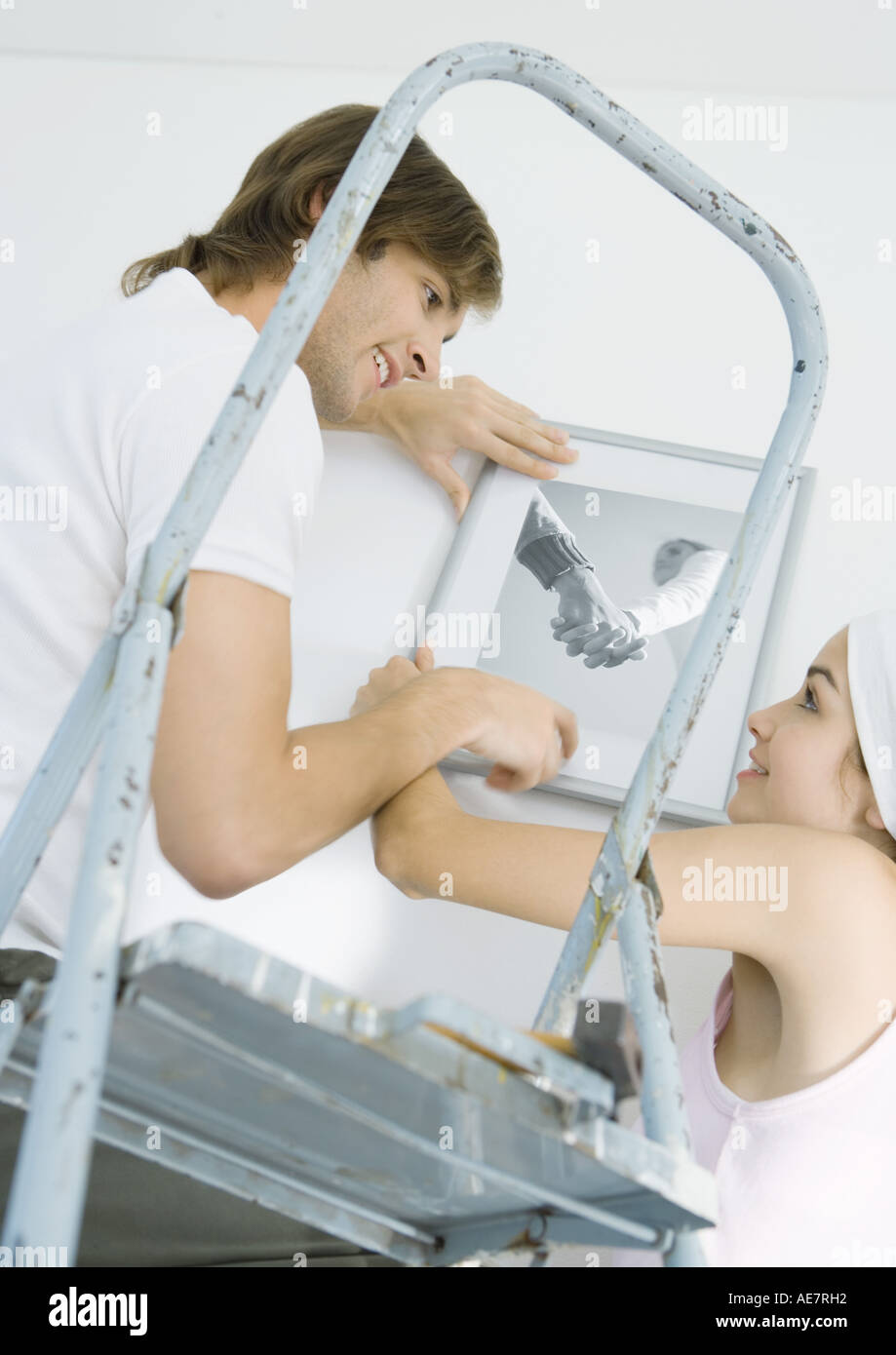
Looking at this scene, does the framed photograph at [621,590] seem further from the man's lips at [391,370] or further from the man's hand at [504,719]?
the man's lips at [391,370]

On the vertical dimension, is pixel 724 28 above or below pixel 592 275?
above

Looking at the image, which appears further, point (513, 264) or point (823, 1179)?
point (513, 264)

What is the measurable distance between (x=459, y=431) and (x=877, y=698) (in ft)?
2.26

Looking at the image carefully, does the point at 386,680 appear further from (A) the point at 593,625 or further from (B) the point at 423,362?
(B) the point at 423,362

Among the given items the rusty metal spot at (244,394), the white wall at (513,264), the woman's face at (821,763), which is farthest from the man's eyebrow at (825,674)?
the rusty metal spot at (244,394)

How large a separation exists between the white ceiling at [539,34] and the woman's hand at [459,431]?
37.7 inches

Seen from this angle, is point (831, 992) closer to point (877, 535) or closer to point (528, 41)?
point (877, 535)

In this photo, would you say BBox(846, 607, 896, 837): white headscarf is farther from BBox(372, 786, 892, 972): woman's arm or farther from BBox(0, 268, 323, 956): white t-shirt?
BBox(0, 268, 323, 956): white t-shirt

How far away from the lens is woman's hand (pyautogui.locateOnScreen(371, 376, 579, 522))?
1.50 m

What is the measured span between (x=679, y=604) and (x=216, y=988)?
3.43 feet

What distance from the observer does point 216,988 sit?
431 millimetres

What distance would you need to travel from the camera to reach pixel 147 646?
1.68 feet

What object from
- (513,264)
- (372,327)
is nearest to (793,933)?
(372,327)

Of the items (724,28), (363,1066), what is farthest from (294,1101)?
(724,28)
